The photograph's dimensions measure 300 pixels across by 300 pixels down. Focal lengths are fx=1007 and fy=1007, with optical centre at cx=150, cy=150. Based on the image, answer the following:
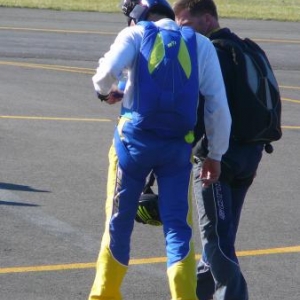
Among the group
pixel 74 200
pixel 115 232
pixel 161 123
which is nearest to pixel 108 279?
pixel 115 232

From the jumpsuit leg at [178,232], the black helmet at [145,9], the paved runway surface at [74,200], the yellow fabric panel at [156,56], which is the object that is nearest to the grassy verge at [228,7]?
the paved runway surface at [74,200]

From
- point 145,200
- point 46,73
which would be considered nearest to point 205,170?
point 145,200

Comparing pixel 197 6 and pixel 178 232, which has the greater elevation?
pixel 197 6

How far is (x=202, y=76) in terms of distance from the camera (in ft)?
17.0

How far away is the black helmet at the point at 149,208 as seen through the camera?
545 cm

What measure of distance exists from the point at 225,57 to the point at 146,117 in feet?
2.29

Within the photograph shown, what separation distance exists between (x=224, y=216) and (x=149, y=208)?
0.45 m

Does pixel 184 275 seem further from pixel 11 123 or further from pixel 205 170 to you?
pixel 11 123

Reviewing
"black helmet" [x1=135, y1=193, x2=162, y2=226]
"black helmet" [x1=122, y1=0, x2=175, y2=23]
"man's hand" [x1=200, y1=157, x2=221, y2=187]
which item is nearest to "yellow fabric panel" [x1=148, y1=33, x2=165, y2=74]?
"black helmet" [x1=122, y1=0, x2=175, y2=23]

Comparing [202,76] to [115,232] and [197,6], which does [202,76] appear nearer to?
[197,6]

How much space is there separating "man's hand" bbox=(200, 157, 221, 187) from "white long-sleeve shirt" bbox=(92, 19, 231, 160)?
0.04 m

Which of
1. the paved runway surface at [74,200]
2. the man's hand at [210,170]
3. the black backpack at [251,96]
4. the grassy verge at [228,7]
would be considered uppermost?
the black backpack at [251,96]

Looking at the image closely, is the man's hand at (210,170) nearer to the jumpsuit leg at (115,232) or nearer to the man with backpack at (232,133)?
the man with backpack at (232,133)

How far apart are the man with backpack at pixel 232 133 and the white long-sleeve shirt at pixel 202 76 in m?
0.22
